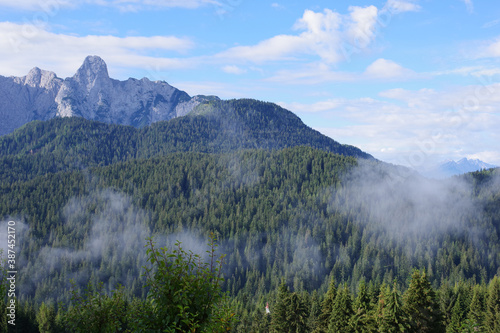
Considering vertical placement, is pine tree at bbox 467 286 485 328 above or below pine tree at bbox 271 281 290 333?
above

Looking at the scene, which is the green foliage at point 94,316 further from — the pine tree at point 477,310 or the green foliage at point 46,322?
the green foliage at point 46,322

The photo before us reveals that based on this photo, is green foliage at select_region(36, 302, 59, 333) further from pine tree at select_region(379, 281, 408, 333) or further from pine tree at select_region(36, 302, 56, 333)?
pine tree at select_region(379, 281, 408, 333)

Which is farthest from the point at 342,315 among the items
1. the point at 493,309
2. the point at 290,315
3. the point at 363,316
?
the point at 493,309

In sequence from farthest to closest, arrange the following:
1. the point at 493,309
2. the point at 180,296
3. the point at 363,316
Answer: the point at 493,309, the point at 363,316, the point at 180,296

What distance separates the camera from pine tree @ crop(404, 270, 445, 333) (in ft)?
158

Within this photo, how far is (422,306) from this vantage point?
48.6m

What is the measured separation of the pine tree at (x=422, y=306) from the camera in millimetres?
48031

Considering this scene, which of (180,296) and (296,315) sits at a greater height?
(180,296)

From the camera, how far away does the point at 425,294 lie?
1917 inches

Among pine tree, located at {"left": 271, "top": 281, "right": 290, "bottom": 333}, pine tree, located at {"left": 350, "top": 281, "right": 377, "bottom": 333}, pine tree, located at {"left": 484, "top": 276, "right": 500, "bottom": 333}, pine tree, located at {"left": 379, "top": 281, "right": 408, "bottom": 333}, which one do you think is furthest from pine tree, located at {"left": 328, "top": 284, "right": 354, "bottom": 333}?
pine tree, located at {"left": 484, "top": 276, "right": 500, "bottom": 333}

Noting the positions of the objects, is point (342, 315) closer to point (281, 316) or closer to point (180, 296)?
point (281, 316)

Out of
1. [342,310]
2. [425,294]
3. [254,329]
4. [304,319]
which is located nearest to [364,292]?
[342,310]

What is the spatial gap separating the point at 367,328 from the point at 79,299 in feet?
149

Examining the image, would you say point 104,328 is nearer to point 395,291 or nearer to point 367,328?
point 395,291
